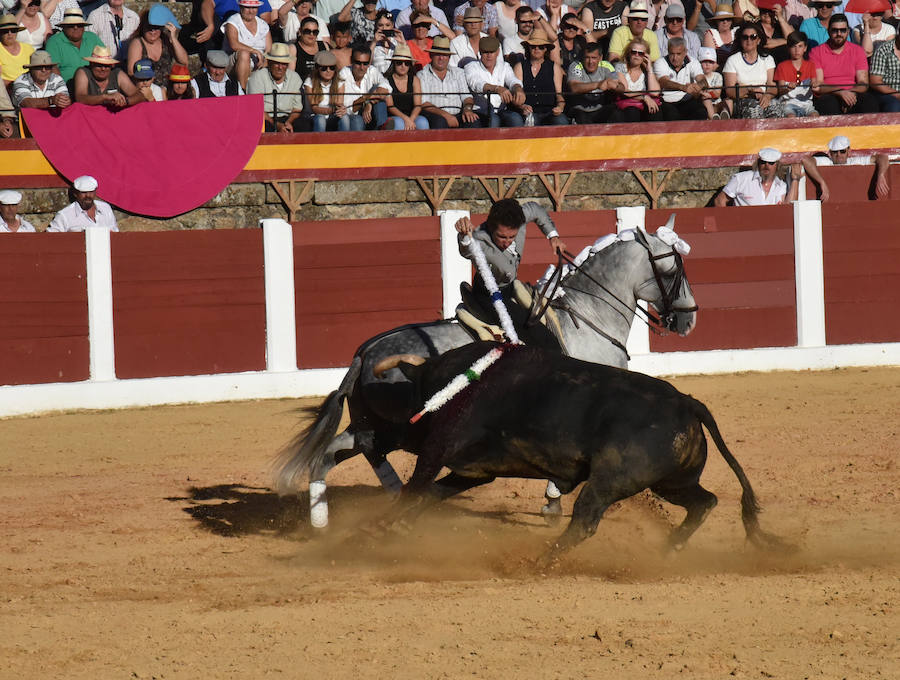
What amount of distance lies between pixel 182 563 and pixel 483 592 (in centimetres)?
146

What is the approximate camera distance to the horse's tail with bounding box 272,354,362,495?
5.79 metres

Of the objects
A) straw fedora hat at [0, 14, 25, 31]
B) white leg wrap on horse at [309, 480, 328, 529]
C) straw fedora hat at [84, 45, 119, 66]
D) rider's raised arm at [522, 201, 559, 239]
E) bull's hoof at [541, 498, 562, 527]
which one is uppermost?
straw fedora hat at [0, 14, 25, 31]

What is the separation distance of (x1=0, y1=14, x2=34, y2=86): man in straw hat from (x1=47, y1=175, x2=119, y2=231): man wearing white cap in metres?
1.22

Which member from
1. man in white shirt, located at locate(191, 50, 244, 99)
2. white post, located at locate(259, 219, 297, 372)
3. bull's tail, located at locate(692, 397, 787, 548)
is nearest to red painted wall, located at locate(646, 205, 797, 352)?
white post, located at locate(259, 219, 297, 372)

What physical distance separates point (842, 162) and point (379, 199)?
4.62 meters

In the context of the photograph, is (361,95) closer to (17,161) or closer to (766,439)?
(17,161)

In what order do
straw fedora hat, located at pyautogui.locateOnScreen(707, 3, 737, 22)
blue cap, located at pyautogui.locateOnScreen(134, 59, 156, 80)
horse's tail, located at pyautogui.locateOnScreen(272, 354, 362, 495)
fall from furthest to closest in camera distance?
straw fedora hat, located at pyautogui.locateOnScreen(707, 3, 737, 22)
blue cap, located at pyautogui.locateOnScreen(134, 59, 156, 80)
horse's tail, located at pyautogui.locateOnScreen(272, 354, 362, 495)

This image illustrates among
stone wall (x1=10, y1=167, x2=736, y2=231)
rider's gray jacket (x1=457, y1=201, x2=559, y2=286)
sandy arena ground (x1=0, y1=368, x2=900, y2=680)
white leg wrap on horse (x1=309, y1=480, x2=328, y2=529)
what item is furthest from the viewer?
stone wall (x1=10, y1=167, x2=736, y2=231)

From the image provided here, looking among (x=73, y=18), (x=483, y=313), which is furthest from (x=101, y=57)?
(x=483, y=313)

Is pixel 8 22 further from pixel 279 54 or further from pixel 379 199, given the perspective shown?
pixel 379 199

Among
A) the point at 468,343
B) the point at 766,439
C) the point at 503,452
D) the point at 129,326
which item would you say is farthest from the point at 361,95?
the point at 503,452

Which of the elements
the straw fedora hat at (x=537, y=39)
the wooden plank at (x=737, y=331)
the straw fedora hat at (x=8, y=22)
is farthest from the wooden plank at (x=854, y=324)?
the straw fedora hat at (x=8, y=22)

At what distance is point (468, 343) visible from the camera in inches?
221

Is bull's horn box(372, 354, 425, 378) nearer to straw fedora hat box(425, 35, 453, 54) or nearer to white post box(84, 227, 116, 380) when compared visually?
white post box(84, 227, 116, 380)
